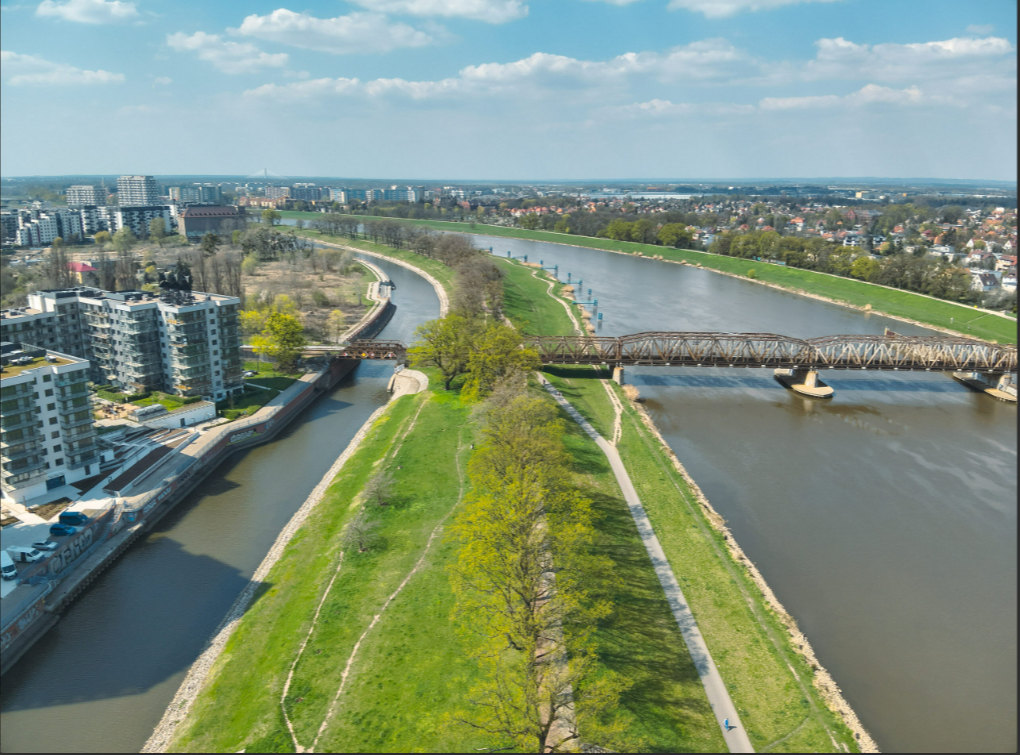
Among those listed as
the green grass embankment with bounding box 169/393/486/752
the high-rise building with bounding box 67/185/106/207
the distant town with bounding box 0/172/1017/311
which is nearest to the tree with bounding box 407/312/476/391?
the green grass embankment with bounding box 169/393/486/752

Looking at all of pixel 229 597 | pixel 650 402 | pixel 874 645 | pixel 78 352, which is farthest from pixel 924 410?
pixel 78 352

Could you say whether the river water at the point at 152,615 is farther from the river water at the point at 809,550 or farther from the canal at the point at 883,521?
the canal at the point at 883,521

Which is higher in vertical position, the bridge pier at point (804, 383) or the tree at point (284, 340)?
the tree at point (284, 340)

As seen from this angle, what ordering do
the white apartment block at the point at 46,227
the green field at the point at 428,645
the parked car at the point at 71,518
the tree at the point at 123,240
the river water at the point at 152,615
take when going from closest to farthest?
the green field at the point at 428,645, the river water at the point at 152,615, the parked car at the point at 71,518, the tree at the point at 123,240, the white apartment block at the point at 46,227

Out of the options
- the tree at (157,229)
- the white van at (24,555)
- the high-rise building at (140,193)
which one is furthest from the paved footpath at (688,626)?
the high-rise building at (140,193)

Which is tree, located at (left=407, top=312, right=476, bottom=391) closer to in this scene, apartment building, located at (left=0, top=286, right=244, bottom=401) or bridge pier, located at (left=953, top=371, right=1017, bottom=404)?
apartment building, located at (left=0, top=286, right=244, bottom=401)

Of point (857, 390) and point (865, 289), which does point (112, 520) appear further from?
point (865, 289)

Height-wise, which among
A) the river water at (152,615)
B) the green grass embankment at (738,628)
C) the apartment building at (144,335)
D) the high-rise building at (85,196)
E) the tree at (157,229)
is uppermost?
the high-rise building at (85,196)
